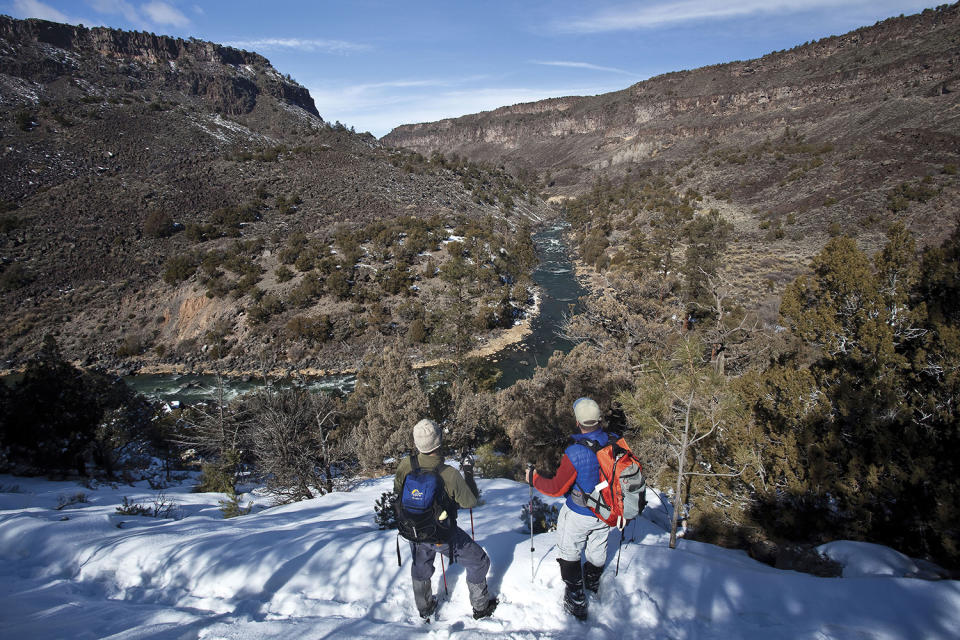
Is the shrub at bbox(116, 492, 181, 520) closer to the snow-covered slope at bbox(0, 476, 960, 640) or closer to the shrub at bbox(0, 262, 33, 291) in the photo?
the snow-covered slope at bbox(0, 476, 960, 640)

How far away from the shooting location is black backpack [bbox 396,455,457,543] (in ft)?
10.4

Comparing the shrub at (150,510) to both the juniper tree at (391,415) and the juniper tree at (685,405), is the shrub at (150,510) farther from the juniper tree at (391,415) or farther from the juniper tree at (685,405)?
the juniper tree at (685,405)

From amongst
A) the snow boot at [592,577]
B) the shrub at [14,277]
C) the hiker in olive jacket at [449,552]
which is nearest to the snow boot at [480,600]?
the hiker in olive jacket at [449,552]

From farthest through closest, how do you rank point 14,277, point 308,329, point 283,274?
point 283,274 < point 14,277 < point 308,329

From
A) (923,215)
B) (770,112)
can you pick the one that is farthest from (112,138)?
(770,112)

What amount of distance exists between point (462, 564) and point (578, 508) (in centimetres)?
104

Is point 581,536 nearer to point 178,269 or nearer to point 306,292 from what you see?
point 306,292

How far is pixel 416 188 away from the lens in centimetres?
4528

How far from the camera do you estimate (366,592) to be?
3621 millimetres

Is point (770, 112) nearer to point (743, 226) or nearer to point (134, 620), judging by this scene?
point (743, 226)

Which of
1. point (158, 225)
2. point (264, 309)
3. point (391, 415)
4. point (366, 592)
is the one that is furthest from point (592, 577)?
point (158, 225)

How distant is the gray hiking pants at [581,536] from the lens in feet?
11.1

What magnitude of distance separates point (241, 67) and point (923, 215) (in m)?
100

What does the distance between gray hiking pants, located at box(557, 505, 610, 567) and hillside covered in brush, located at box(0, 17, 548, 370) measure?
557 inches
